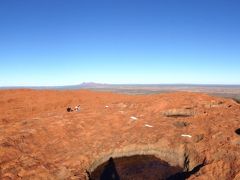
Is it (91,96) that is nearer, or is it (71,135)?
(71,135)

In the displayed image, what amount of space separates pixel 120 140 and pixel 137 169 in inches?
94.6

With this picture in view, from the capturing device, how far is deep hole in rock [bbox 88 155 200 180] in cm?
1479

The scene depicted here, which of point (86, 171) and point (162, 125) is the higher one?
point (162, 125)

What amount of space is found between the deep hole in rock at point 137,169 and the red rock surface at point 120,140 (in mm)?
389

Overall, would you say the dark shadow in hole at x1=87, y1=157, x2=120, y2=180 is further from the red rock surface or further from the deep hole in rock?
the red rock surface

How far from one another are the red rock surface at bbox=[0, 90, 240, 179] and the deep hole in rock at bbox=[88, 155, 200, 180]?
1.28 ft

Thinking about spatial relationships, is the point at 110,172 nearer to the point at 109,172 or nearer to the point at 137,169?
the point at 109,172

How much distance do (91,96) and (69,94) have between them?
3430mm

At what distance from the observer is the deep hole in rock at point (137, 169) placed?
1479 centimetres

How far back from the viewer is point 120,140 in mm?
17156

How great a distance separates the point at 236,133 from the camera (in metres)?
17.0

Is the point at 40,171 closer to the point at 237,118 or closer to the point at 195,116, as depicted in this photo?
the point at 195,116

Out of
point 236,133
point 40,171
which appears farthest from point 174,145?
point 40,171

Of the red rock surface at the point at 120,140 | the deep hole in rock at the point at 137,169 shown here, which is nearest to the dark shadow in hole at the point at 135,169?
the deep hole in rock at the point at 137,169
